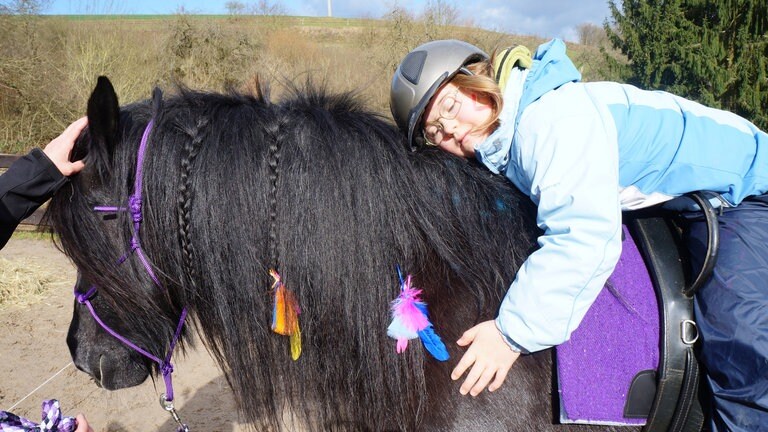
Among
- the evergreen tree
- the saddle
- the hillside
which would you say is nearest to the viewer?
the saddle

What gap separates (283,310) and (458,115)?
918 mm

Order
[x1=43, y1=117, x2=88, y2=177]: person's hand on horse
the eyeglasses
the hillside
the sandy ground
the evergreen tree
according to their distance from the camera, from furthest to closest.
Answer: the hillside
the evergreen tree
the sandy ground
the eyeglasses
[x1=43, y1=117, x2=88, y2=177]: person's hand on horse

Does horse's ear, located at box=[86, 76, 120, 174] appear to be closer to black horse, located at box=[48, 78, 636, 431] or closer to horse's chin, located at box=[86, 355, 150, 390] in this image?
black horse, located at box=[48, 78, 636, 431]

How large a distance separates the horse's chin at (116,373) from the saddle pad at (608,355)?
1.56 meters

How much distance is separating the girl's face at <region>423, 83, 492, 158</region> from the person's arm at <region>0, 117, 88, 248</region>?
124cm

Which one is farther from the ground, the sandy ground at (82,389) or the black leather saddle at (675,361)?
the black leather saddle at (675,361)

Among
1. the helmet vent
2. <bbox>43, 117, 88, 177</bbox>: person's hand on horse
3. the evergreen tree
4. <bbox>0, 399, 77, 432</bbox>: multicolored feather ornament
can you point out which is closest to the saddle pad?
the helmet vent

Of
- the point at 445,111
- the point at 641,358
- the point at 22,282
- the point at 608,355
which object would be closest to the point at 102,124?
the point at 445,111

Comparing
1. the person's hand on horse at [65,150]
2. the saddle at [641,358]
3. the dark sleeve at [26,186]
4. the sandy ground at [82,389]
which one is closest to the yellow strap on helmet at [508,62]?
the saddle at [641,358]

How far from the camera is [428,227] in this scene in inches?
64.0

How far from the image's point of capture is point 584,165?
1.45m

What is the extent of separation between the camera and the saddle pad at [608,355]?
151cm

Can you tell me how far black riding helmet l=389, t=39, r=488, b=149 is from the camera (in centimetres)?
168

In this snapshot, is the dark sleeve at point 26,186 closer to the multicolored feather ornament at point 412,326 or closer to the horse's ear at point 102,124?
the horse's ear at point 102,124
